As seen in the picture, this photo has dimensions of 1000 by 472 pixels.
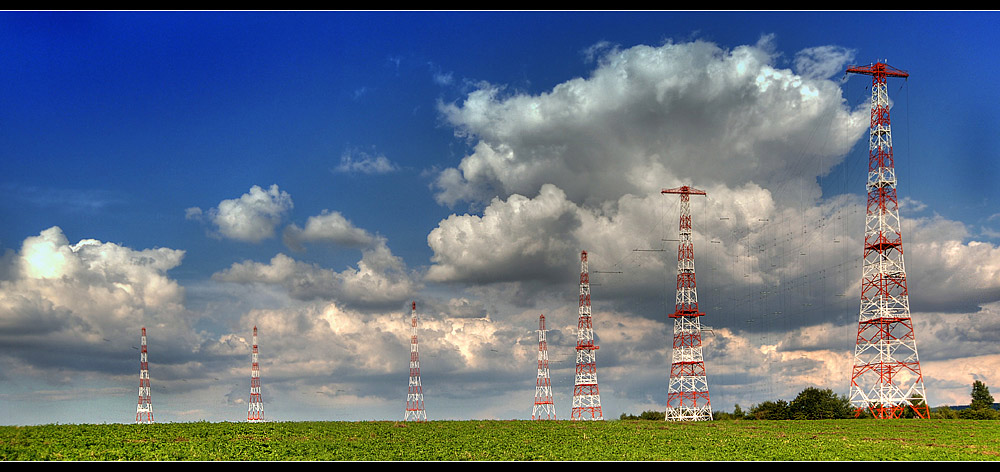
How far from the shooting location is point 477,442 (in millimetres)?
58500

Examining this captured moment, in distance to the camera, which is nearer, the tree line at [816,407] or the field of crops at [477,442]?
the field of crops at [477,442]

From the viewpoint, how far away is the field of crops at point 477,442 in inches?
1993

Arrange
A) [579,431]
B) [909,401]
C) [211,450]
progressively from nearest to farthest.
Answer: [211,450], [579,431], [909,401]

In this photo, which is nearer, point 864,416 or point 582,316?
point 864,416

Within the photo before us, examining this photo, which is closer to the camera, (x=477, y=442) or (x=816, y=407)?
(x=477, y=442)

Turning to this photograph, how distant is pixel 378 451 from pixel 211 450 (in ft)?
37.8

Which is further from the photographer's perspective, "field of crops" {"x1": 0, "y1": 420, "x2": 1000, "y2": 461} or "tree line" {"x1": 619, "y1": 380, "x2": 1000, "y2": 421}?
"tree line" {"x1": 619, "y1": 380, "x2": 1000, "y2": 421}

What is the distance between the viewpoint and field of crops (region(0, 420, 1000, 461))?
50625 millimetres

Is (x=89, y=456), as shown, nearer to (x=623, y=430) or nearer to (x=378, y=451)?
(x=378, y=451)

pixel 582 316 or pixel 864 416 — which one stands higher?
pixel 582 316

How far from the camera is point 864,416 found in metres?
88.6
